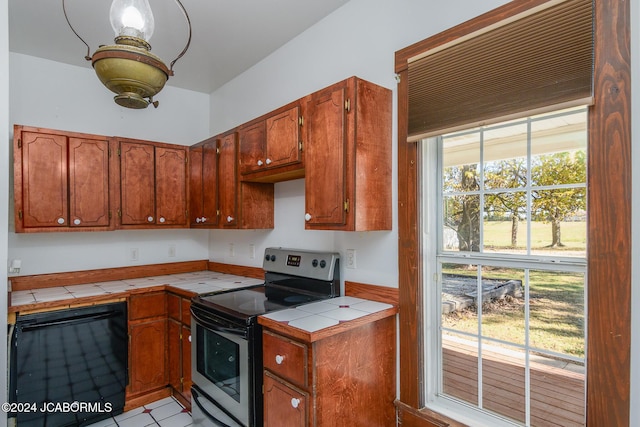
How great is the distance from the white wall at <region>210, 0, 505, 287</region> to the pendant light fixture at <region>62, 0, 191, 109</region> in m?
1.17

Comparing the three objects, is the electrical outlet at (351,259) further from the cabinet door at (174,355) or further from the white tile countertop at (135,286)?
the cabinet door at (174,355)

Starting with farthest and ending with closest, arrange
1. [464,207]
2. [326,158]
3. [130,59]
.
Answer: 1. [326,158]
2. [464,207]
3. [130,59]

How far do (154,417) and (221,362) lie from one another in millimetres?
1033

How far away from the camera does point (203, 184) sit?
310cm

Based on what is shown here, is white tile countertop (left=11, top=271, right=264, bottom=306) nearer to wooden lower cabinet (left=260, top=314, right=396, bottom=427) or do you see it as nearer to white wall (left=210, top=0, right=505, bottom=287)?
white wall (left=210, top=0, right=505, bottom=287)

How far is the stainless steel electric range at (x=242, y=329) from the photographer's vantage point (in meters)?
1.81

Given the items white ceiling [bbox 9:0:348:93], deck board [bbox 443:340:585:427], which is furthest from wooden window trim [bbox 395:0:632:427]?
white ceiling [bbox 9:0:348:93]

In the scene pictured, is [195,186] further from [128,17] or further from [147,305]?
[128,17]

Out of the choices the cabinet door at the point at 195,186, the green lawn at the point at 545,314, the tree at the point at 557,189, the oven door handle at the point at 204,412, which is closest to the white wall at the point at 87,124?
the cabinet door at the point at 195,186

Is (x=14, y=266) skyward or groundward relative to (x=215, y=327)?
skyward

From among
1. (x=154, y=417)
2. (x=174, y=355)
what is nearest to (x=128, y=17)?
(x=174, y=355)

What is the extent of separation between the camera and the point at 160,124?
11.3 feet

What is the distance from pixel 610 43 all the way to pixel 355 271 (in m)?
1.55

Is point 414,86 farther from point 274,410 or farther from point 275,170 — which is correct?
point 274,410
